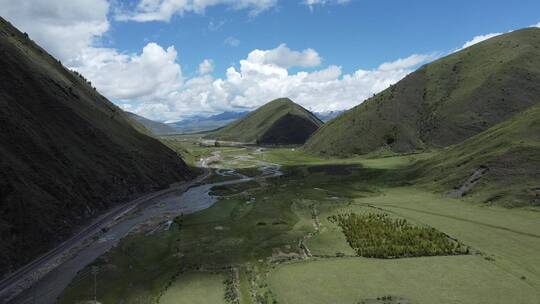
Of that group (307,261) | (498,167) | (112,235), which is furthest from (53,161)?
(498,167)

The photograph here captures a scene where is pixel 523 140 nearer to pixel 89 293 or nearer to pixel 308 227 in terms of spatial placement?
pixel 308 227

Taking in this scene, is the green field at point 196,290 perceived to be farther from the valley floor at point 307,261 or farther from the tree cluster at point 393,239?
the tree cluster at point 393,239

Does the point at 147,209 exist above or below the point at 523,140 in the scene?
below

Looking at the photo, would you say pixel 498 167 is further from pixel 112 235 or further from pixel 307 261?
pixel 112 235

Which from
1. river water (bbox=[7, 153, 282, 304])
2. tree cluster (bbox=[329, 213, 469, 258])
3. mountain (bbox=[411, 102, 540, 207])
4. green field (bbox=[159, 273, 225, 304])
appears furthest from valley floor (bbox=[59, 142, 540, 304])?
mountain (bbox=[411, 102, 540, 207])

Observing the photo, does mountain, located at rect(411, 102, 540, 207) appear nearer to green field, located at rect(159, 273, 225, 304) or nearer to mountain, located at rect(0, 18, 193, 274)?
green field, located at rect(159, 273, 225, 304)

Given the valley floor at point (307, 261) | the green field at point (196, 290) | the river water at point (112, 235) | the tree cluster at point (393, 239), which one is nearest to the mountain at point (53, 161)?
the river water at point (112, 235)

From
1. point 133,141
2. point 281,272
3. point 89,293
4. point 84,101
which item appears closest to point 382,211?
point 281,272
